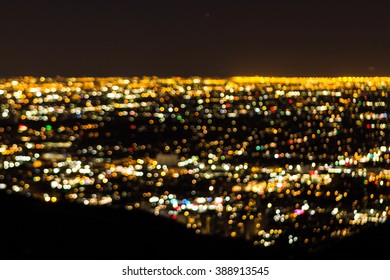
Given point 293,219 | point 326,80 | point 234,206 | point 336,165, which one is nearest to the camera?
point 293,219

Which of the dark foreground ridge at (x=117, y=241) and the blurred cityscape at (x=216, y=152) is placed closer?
the dark foreground ridge at (x=117, y=241)

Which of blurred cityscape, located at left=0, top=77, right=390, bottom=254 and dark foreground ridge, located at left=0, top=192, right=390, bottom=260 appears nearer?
dark foreground ridge, located at left=0, top=192, right=390, bottom=260

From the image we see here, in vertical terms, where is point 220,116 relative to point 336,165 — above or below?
above

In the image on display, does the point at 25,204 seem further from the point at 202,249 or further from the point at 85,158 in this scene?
the point at 85,158

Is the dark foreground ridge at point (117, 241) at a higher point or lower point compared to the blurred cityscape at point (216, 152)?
lower
